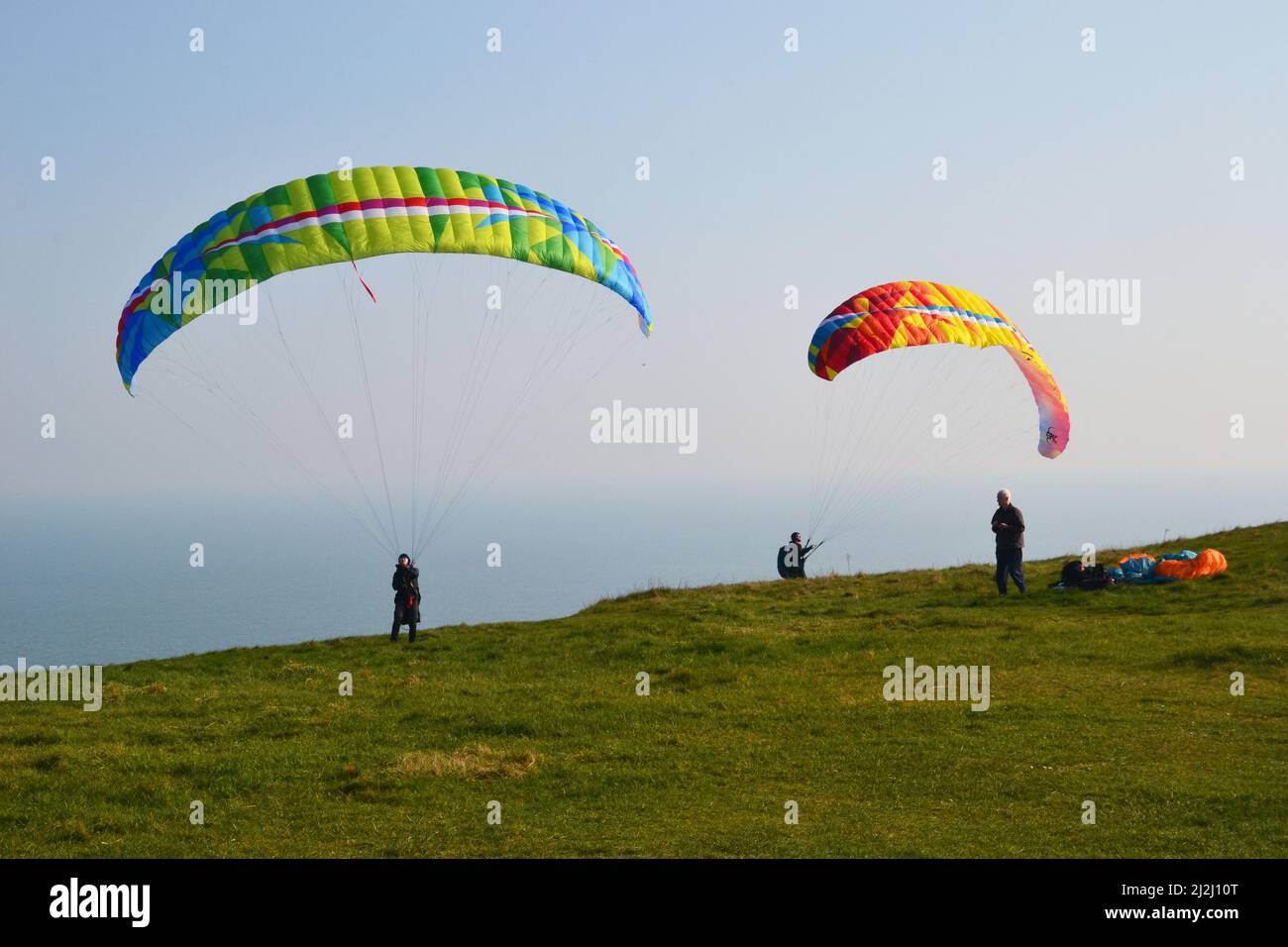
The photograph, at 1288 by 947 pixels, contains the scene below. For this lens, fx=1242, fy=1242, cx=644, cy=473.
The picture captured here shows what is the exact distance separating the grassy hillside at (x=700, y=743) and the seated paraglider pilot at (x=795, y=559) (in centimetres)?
789

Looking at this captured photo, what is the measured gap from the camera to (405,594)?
2539cm

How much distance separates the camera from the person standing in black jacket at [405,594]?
25.2m

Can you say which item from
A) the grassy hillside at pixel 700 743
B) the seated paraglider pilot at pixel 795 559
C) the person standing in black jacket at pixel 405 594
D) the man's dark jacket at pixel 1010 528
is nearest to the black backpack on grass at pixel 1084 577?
the grassy hillside at pixel 700 743

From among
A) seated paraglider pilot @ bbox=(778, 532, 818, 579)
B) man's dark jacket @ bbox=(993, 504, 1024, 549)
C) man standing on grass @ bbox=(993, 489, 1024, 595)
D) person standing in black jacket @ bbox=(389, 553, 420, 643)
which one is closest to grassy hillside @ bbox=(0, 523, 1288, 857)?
person standing in black jacket @ bbox=(389, 553, 420, 643)

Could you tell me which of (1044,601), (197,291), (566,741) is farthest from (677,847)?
(1044,601)

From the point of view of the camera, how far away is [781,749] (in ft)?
50.9

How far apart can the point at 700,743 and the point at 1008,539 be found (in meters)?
12.9

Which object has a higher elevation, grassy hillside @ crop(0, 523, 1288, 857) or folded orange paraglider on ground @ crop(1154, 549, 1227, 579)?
folded orange paraglider on ground @ crop(1154, 549, 1227, 579)

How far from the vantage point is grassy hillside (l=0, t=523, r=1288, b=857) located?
12047 millimetres

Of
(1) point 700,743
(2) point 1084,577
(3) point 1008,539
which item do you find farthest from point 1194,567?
(1) point 700,743

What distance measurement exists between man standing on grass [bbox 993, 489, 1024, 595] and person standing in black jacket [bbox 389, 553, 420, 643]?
476 inches

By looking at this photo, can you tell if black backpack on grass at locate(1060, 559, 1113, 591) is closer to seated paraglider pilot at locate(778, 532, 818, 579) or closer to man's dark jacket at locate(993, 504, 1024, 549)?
man's dark jacket at locate(993, 504, 1024, 549)

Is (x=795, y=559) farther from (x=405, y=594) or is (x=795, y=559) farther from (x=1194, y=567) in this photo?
(x=405, y=594)
